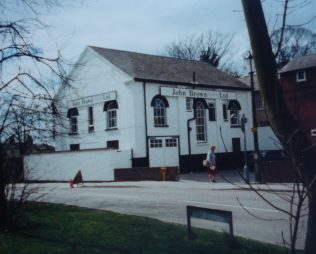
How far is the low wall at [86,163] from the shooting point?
28.9 metres

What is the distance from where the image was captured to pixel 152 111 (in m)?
30.8

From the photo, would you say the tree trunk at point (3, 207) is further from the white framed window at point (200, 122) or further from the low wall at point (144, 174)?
the white framed window at point (200, 122)

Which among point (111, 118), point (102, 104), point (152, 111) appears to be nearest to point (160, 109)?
point (152, 111)

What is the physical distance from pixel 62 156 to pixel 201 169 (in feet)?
35.0

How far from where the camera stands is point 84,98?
111ft

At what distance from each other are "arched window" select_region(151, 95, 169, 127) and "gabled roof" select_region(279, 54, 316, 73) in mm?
15930

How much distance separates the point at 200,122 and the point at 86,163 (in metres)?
9.68

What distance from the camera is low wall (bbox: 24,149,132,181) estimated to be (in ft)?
94.7

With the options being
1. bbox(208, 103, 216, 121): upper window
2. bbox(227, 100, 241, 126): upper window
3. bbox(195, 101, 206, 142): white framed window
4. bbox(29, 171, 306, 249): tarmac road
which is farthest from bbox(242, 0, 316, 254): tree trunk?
bbox(227, 100, 241, 126): upper window

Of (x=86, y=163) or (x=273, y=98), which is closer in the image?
(x=273, y=98)

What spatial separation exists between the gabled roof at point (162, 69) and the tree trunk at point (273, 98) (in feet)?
81.6

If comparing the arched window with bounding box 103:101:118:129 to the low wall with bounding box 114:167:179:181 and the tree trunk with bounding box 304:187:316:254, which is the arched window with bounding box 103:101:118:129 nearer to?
the low wall with bounding box 114:167:179:181

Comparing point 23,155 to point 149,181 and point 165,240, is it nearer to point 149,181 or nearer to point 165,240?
point 165,240

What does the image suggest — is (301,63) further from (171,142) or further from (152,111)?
(152,111)
